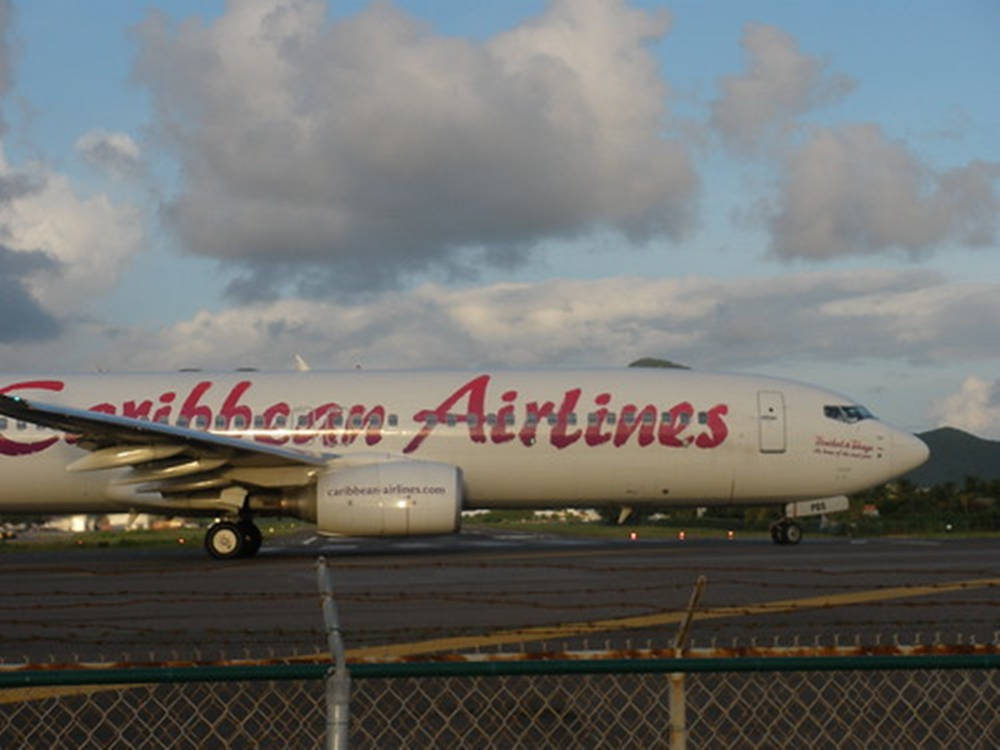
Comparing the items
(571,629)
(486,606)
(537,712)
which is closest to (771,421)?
(486,606)

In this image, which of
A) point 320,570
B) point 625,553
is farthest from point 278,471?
point 320,570

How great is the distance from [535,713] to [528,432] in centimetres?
1597

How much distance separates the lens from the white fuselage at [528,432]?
2389cm

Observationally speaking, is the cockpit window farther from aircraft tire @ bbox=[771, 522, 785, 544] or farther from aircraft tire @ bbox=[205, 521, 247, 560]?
aircraft tire @ bbox=[205, 521, 247, 560]

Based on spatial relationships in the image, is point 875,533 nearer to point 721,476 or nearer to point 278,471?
point 721,476

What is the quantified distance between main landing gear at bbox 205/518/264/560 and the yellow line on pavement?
1208 centimetres

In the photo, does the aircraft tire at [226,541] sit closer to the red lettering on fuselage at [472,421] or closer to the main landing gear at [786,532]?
the red lettering on fuselage at [472,421]

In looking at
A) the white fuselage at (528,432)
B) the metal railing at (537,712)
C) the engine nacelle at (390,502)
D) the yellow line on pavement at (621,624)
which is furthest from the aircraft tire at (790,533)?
the metal railing at (537,712)

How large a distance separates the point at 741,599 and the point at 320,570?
321 inches

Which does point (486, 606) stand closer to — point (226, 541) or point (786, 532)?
point (226, 541)

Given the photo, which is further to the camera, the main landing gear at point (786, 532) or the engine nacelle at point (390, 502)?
the main landing gear at point (786, 532)

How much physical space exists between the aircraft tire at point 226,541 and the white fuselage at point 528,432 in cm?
185

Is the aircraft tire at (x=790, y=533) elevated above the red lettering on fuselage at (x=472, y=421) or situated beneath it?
situated beneath

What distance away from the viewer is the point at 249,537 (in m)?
23.1
